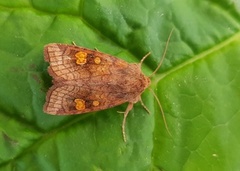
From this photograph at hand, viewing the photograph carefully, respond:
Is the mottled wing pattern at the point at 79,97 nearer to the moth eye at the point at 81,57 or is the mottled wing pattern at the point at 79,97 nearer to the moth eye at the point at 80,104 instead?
the moth eye at the point at 80,104

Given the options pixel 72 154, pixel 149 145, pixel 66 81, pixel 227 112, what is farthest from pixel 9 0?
pixel 227 112

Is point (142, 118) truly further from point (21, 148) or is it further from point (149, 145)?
point (21, 148)

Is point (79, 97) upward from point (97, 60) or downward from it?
downward

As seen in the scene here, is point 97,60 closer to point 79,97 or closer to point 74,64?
point 74,64

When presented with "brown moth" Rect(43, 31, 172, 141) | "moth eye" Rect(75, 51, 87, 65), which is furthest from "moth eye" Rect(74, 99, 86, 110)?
"moth eye" Rect(75, 51, 87, 65)

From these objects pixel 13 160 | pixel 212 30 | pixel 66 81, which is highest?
pixel 212 30

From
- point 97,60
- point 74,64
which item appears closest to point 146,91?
point 97,60
